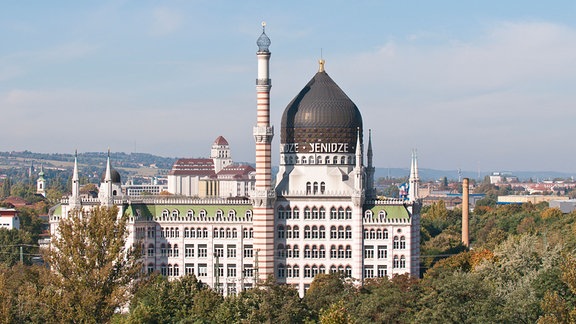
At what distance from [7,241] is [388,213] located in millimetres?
41548

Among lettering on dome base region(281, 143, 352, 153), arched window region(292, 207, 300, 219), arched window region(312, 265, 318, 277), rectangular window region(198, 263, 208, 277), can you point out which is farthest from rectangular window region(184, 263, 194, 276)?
lettering on dome base region(281, 143, 352, 153)

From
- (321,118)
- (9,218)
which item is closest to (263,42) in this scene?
(321,118)

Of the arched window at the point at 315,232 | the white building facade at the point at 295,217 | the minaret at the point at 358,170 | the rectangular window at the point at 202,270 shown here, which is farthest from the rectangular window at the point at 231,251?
the minaret at the point at 358,170

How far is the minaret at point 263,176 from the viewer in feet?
354

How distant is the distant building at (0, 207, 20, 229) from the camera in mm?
154413

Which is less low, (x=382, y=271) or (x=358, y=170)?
(x=358, y=170)

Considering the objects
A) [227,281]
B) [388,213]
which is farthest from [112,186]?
[388,213]

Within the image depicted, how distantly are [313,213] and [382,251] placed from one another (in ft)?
21.2

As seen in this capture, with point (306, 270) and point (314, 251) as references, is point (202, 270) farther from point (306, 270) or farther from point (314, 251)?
point (314, 251)

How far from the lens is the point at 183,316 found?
81750mm

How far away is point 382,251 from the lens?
107312 millimetres

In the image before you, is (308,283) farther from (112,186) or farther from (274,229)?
(112,186)

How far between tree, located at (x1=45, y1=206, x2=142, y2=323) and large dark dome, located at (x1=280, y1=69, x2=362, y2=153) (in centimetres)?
3338

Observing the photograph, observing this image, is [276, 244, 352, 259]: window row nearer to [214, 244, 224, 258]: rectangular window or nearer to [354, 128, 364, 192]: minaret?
[214, 244, 224, 258]: rectangular window
